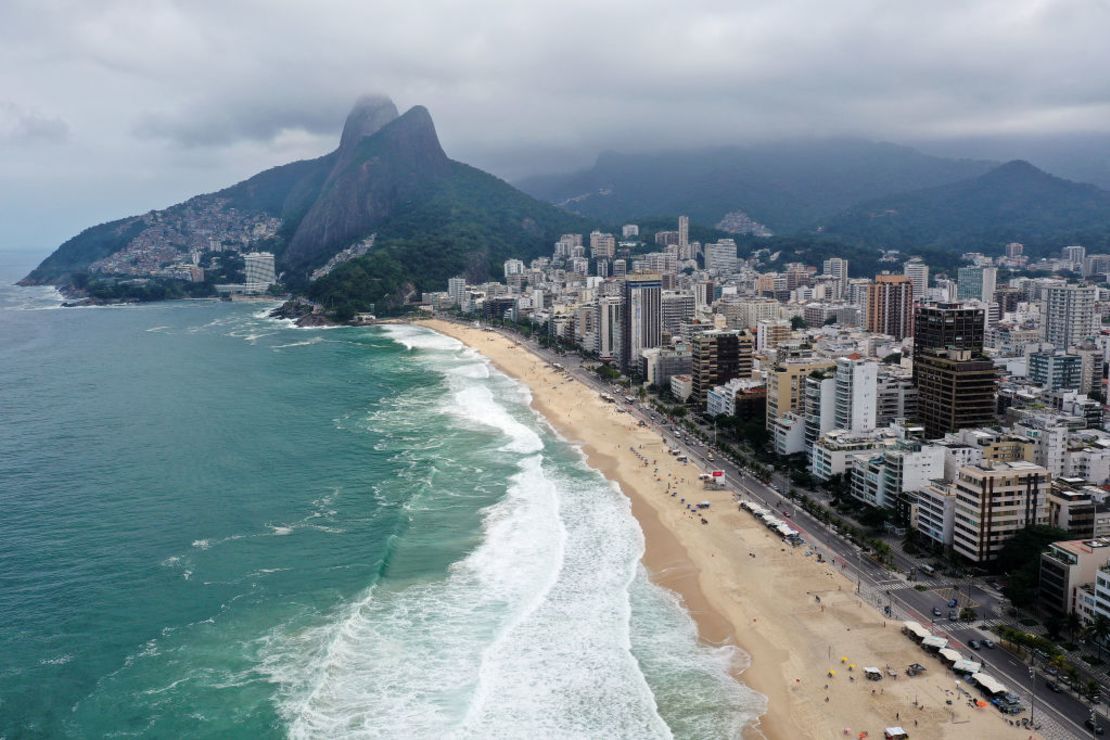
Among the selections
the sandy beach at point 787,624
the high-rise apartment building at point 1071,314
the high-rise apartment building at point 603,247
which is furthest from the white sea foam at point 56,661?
the high-rise apartment building at point 603,247

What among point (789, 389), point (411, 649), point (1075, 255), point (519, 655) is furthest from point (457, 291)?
point (519, 655)

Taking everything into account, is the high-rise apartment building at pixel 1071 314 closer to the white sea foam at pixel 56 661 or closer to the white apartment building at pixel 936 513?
the white apartment building at pixel 936 513

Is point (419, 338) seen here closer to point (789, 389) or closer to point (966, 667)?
point (789, 389)

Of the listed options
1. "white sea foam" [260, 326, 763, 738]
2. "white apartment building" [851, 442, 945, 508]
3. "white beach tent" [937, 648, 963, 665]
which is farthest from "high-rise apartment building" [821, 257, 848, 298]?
"white beach tent" [937, 648, 963, 665]

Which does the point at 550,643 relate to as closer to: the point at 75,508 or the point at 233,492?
the point at 233,492

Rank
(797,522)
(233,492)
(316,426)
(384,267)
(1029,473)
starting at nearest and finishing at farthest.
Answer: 1. (1029,473)
2. (797,522)
3. (233,492)
4. (316,426)
5. (384,267)

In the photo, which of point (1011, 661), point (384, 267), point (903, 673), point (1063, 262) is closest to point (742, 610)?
point (903, 673)
